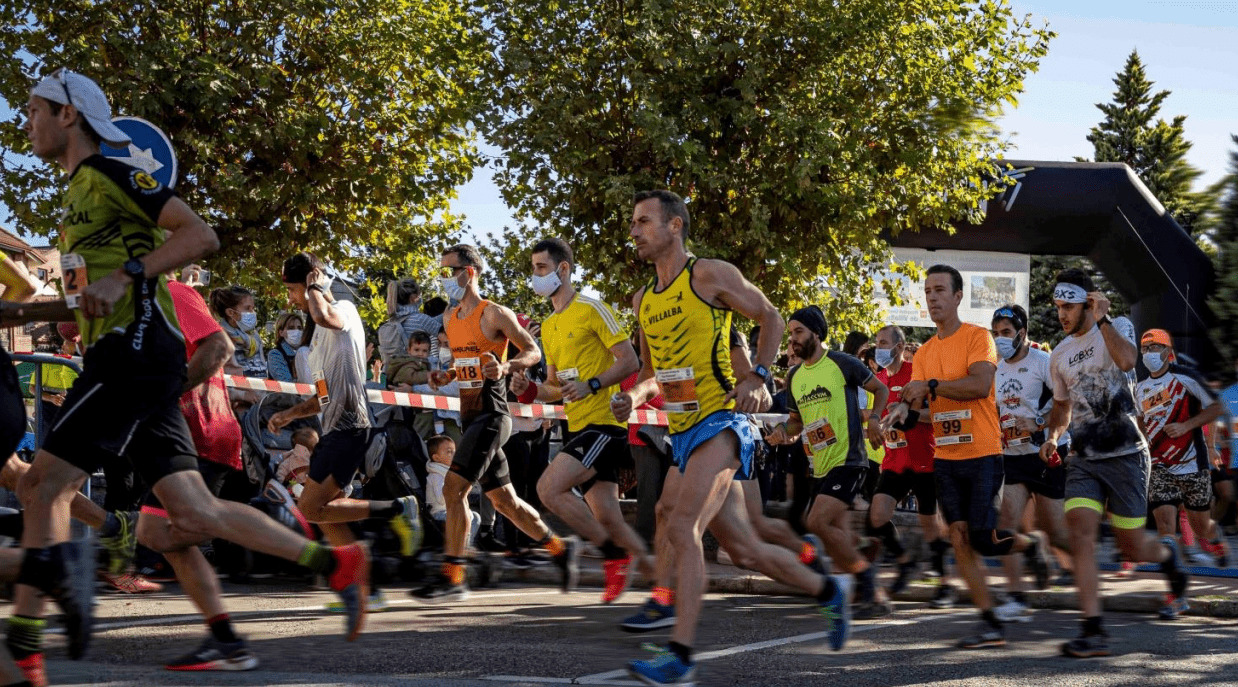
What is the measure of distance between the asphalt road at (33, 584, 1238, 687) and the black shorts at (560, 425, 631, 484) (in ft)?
2.79

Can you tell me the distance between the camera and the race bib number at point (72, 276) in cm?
527

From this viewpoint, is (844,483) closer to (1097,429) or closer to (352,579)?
(1097,429)

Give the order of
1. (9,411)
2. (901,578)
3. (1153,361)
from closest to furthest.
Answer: (9,411)
(901,578)
(1153,361)

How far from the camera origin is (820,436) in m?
9.34

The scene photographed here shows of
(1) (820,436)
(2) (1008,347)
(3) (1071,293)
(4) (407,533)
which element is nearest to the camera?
(4) (407,533)

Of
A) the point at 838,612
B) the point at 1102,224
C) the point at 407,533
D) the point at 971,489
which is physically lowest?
the point at 838,612

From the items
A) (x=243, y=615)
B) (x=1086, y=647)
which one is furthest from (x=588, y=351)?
(x=1086, y=647)

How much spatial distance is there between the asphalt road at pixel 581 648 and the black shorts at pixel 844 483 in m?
0.75

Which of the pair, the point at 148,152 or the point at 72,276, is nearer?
the point at 72,276

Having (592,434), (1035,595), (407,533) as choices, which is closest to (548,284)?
(592,434)

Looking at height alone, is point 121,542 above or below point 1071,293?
below

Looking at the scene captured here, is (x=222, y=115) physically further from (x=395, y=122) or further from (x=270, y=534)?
(x=270, y=534)

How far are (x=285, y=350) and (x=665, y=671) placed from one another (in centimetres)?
820

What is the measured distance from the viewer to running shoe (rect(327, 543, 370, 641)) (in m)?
5.55
